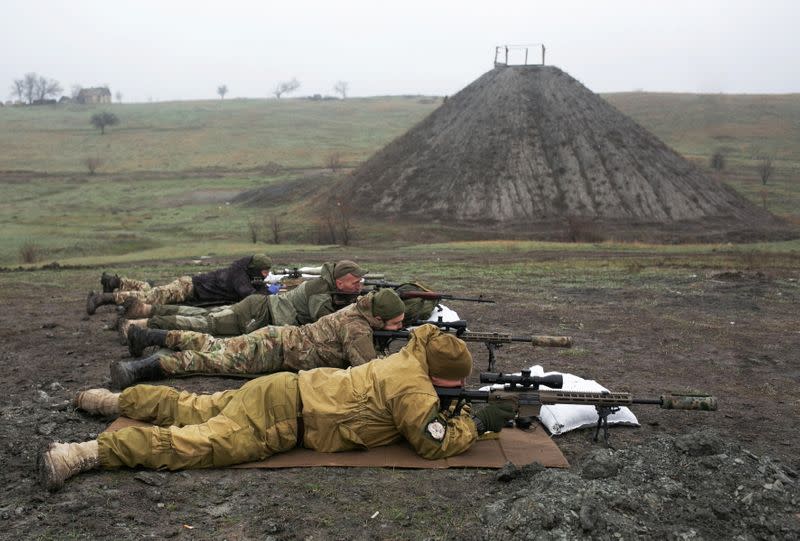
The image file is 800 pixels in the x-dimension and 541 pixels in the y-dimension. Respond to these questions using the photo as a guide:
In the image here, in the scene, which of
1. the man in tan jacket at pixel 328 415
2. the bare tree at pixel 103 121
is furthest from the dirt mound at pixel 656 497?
the bare tree at pixel 103 121

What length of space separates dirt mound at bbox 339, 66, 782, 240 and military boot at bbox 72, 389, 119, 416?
28.5 m

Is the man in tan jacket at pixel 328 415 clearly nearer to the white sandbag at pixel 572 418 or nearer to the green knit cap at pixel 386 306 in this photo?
the white sandbag at pixel 572 418

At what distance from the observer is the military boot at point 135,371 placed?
23.2 feet

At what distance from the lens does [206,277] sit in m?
11.2

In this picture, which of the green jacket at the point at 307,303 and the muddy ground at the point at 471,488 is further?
the green jacket at the point at 307,303

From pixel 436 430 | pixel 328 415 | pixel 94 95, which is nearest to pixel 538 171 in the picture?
pixel 436 430

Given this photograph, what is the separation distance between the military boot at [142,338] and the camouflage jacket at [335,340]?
1417 millimetres

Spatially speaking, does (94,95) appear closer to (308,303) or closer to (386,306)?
(308,303)

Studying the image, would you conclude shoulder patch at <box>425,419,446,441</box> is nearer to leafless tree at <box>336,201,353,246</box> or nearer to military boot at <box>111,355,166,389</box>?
military boot at <box>111,355,166,389</box>

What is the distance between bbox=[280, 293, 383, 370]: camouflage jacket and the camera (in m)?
7.18

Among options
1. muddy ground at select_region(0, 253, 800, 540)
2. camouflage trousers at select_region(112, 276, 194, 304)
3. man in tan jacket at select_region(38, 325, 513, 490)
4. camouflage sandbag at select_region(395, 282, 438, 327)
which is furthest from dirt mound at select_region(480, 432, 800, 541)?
camouflage trousers at select_region(112, 276, 194, 304)

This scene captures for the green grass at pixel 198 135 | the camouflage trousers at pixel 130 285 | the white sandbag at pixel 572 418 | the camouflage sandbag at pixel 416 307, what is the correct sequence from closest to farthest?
the white sandbag at pixel 572 418 → the camouflage sandbag at pixel 416 307 → the camouflage trousers at pixel 130 285 → the green grass at pixel 198 135

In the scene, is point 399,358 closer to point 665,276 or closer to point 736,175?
point 665,276

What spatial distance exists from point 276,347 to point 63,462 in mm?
3072
